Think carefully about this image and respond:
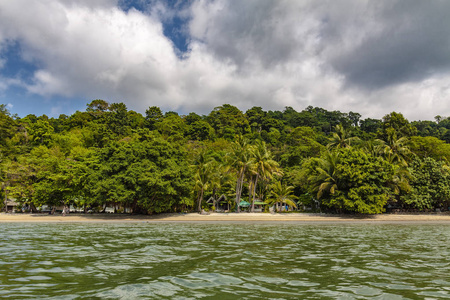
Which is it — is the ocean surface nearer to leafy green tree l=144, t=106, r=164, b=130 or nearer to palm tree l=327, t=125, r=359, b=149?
palm tree l=327, t=125, r=359, b=149

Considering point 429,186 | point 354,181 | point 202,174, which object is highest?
point 202,174

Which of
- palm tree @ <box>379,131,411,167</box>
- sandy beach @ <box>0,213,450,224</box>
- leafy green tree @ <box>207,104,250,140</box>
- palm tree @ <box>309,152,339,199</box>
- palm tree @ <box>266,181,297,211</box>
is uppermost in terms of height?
leafy green tree @ <box>207,104,250,140</box>

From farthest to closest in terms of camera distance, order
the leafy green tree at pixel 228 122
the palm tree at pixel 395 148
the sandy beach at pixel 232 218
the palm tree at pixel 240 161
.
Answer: the leafy green tree at pixel 228 122, the palm tree at pixel 395 148, the palm tree at pixel 240 161, the sandy beach at pixel 232 218

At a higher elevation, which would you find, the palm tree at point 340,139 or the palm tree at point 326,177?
the palm tree at point 340,139

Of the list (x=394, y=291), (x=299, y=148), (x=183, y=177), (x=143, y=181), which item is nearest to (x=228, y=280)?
(x=394, y=291)

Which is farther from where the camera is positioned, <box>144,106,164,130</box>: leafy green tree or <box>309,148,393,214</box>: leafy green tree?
<box>144,106,164,130</box>: leafy green tree

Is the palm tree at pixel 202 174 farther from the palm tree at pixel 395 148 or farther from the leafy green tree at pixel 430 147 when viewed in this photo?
the leafy green tree at pixel 430 147

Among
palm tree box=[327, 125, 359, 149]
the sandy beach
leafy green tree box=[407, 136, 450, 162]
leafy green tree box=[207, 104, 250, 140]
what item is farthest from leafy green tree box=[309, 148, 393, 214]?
leafy green tree box=[207, 104, 250, 140]

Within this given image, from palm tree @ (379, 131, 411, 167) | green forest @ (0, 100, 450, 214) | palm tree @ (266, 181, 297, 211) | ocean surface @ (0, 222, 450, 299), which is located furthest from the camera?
palm tree @ (266, 181, 297, 211)

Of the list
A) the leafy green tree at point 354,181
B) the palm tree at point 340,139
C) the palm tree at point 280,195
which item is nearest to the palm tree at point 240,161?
the palm tree at point 280,195

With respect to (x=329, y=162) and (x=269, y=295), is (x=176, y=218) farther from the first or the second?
(x=269, y=295)

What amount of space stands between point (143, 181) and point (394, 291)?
3220 centimetres

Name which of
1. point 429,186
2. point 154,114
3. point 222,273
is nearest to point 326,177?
point 429,186

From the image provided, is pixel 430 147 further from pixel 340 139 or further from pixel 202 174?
pixel 202 174
